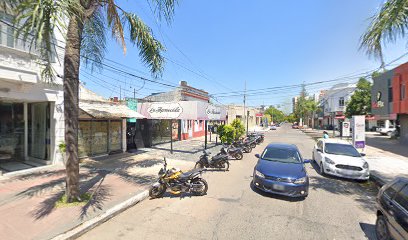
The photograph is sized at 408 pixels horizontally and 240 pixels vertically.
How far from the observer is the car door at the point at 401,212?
334cm

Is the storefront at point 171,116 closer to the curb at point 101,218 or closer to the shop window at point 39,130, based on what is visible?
the shop window at point 39,130

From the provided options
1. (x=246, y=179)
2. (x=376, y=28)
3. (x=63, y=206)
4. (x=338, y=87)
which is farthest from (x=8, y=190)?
(x=338, y=87)

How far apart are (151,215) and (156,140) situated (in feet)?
40.6

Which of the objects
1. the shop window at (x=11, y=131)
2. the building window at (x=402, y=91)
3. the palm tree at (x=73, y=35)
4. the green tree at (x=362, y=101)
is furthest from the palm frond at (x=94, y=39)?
the green tree at (x=362, y=101)

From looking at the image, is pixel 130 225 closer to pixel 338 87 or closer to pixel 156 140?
pixel 156 140

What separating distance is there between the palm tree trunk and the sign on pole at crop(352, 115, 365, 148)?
641 inches

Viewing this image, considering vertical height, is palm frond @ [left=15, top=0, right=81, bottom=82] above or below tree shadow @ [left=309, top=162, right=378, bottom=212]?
above

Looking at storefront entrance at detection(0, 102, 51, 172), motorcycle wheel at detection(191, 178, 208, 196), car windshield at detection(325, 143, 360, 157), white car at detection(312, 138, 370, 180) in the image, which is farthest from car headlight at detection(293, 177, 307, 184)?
storefront entrance at detection(0, 102, 51, 172)

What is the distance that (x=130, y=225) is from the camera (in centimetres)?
474

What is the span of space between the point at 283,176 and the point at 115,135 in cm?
1048

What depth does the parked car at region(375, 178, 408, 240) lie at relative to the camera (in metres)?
3.45

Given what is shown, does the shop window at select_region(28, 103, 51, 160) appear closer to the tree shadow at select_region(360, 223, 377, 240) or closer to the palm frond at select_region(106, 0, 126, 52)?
the palm frond at select_region(106, 0, 126, 52)

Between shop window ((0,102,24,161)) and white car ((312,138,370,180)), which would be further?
shop window ((0,102,24,161))

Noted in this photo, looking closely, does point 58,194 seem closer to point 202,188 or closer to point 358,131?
point 202,188
